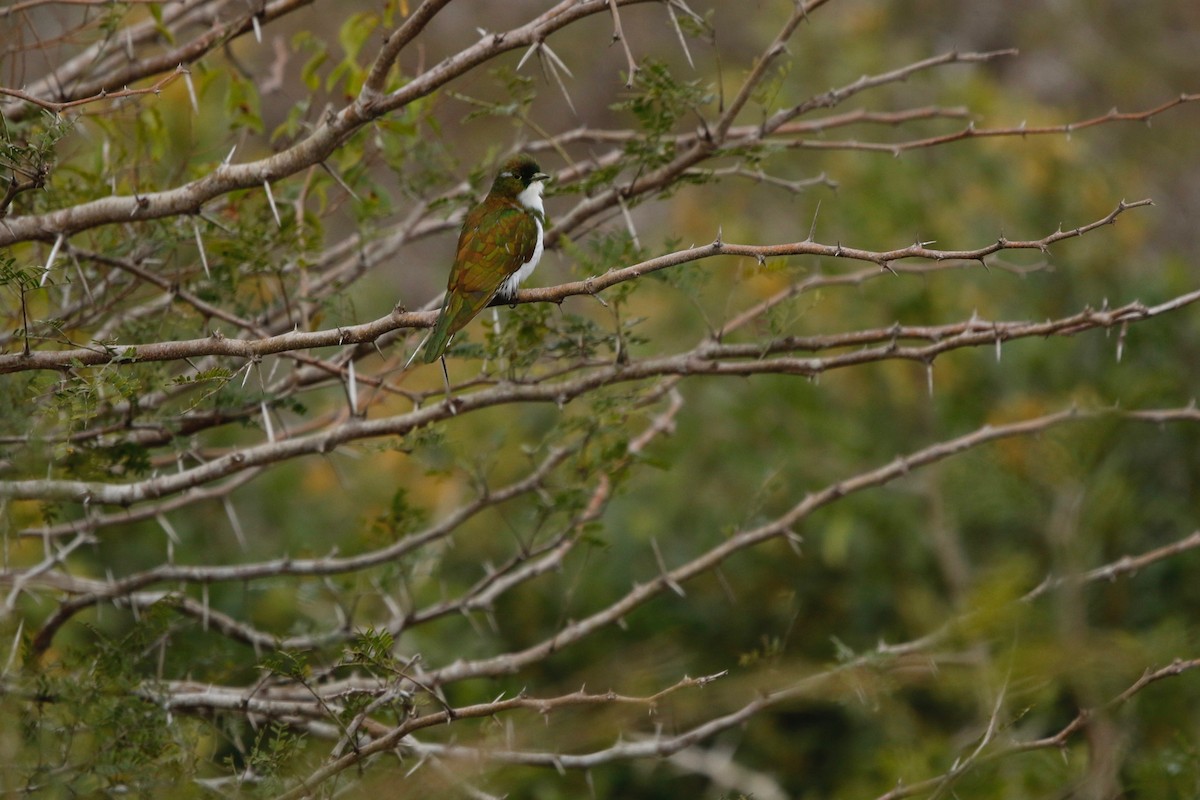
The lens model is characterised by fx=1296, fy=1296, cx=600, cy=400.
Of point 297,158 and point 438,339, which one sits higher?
point 297,158

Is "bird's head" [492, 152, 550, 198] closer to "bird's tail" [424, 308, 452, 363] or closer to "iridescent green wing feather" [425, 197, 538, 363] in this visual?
"iridescent green wing feather" [425, 197, 538, 363]

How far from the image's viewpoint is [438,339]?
397 centimetres

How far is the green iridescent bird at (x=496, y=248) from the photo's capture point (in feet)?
13.4

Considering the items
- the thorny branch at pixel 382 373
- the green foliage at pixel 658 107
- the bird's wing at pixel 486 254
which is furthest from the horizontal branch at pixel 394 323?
the green foliage at pixel 658 107

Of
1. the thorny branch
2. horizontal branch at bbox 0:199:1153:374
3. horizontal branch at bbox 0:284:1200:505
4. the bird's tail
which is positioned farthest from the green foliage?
horizontal branch at bbox 0:199:1153:374

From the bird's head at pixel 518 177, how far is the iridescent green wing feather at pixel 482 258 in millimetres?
84

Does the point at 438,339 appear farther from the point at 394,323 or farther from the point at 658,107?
Answer: the point at 658,107

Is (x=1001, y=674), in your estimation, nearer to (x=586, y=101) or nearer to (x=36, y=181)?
(x=36, y=181)

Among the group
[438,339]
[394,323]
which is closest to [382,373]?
[438,339]

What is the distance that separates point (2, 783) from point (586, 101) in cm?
1445

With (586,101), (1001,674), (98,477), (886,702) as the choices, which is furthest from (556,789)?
(586,101)

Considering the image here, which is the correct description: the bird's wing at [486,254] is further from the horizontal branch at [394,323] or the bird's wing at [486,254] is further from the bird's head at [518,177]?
the horizontal branch at [394,323]

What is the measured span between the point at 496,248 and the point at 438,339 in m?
0.58

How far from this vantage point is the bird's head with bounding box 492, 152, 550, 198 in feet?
16.0
